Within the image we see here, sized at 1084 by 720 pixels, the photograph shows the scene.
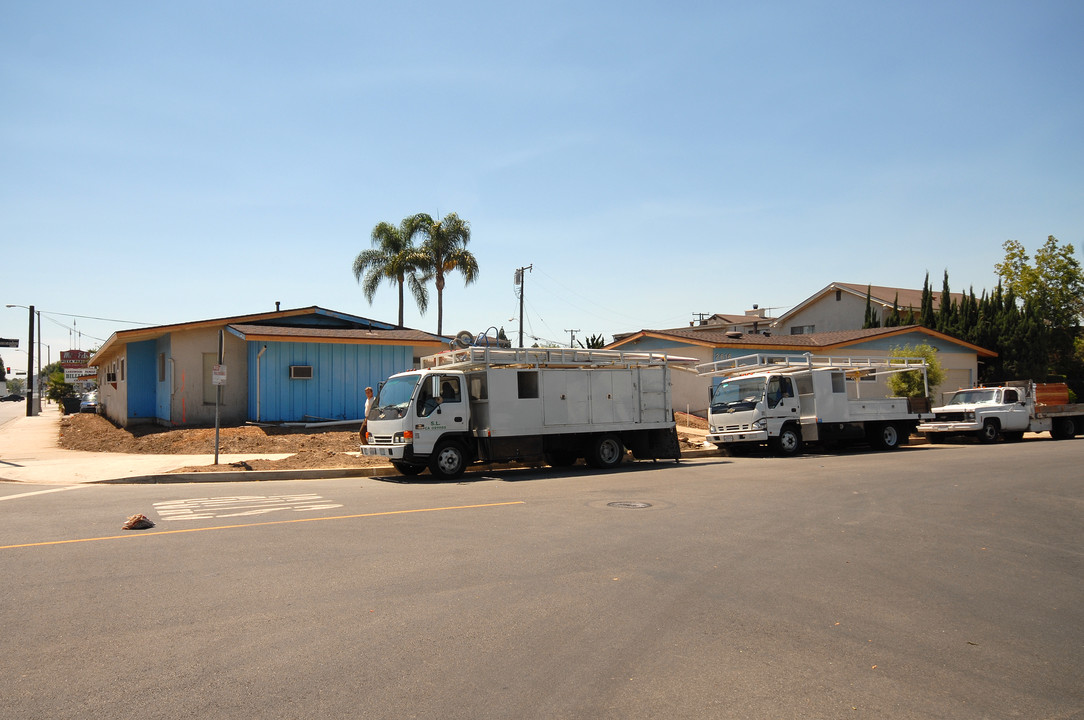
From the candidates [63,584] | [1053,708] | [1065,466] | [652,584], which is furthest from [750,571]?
[1065,466]

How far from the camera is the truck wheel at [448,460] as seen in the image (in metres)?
15.8

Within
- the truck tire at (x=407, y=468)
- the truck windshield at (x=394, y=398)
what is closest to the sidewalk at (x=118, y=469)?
the truck tire at (x=407, y=468)

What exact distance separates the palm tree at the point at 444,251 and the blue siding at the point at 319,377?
17047mm

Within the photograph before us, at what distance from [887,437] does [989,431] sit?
472 centimetres

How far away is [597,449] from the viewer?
59.1 feet

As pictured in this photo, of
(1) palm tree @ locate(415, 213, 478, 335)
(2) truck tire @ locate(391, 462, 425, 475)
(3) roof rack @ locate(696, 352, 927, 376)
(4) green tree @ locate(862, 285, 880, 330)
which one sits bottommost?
(2) truck tire @ locate(391, 462, 425, 475)

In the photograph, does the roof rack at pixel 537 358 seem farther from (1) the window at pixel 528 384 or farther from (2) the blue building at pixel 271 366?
(2) the blue building at pixel 271 366

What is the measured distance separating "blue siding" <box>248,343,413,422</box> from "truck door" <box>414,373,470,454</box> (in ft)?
32.3

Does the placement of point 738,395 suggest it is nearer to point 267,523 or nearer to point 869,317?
point 267,523

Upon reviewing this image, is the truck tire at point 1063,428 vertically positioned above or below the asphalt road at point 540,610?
above

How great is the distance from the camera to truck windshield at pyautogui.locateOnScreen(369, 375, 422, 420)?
15.8 metres

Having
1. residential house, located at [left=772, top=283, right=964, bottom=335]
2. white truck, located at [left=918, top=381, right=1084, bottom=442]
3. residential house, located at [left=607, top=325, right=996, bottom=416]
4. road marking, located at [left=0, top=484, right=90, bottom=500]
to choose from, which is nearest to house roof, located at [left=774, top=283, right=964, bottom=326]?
residential house, located at [left=772, top=283, right=964, bottom=335]

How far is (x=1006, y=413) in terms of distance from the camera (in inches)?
1005

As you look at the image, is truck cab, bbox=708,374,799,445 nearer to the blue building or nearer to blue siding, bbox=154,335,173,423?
the blue building
